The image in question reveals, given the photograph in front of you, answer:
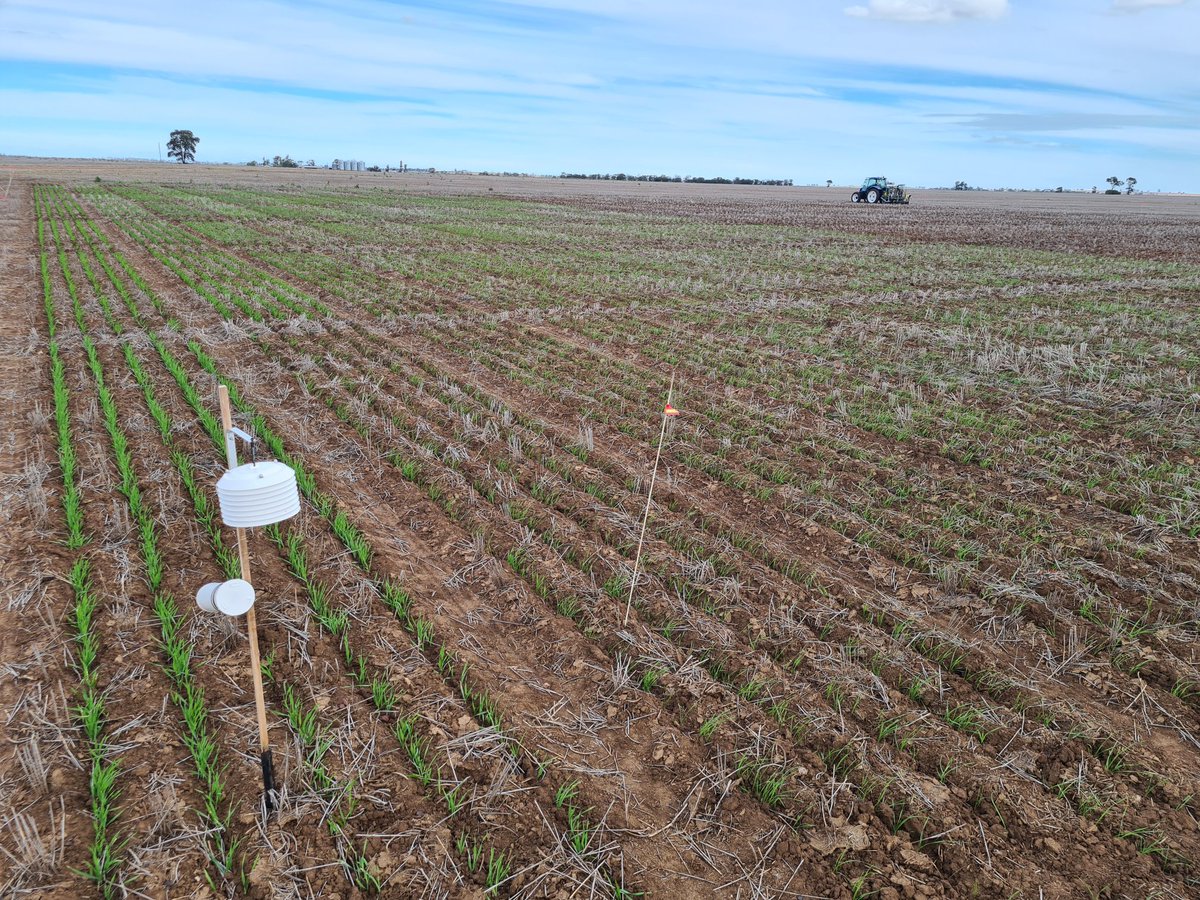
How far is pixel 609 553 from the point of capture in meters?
5.66

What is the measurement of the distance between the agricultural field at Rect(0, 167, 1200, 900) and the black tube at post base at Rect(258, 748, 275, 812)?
2.4 inches

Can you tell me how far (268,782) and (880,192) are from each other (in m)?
74.5

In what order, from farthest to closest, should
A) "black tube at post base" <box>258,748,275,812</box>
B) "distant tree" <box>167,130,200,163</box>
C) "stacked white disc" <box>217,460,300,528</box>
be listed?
"distant tree" <box>167,130,200,163</box>, "black tube at post base" <box>258,748,275,812</box>, "stacked white disc" <box>217,460,300,528</box>

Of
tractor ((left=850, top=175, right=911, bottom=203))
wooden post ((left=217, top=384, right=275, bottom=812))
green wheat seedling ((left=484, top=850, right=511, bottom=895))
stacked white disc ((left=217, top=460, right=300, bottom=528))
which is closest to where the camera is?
stacked white disc ((left=217, top=460, right=300, bottom=528))

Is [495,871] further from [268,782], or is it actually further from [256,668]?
[256,668]

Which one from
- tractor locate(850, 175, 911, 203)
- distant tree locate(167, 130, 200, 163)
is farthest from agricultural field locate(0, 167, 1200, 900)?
distant tree locate(167, 130, 200, 163)

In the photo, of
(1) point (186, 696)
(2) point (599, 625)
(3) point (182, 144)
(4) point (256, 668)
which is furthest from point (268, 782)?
(3) point (182, 144)

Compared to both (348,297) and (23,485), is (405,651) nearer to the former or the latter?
(23,485)

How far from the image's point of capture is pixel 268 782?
3.25m

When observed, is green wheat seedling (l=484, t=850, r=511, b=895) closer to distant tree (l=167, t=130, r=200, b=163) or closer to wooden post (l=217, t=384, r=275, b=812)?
wooden post (l=217, t=384, r=275, b=812)

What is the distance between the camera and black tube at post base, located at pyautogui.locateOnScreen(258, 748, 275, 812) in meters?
3.21

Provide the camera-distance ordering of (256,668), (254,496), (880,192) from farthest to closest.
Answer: (880,192), (256,668), (254,496)

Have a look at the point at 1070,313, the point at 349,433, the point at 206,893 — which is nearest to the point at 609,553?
the point at 206,893

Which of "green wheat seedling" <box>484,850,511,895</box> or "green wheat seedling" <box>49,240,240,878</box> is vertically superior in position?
"green wheat seedling" <box>49,240,240,878</box>
